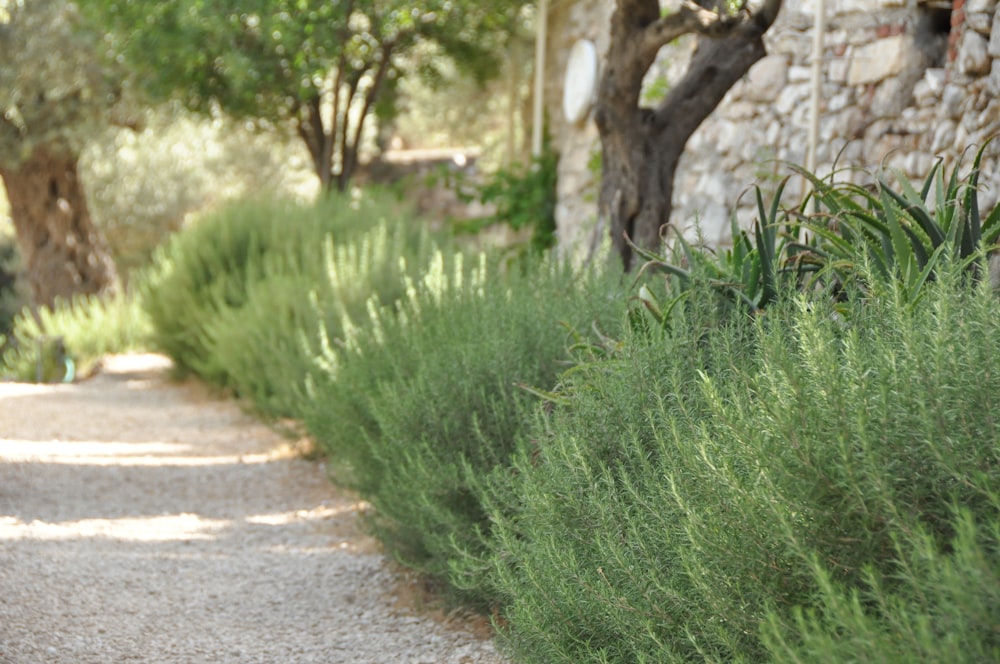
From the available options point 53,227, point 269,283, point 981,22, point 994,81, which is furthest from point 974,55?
point 53,227

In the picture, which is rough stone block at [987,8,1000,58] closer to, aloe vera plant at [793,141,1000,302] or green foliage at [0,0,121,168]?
aloe vera plant at [793,141,1000,302]

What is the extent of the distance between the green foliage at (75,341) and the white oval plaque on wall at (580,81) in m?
3.87

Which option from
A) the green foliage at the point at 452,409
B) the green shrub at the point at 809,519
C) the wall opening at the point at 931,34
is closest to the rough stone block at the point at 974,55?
the wall opening at the point at 931,34

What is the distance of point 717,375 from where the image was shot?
83.7 inches

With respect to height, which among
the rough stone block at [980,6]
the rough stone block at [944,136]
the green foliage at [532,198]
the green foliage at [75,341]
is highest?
the rough stone block at [980,6]

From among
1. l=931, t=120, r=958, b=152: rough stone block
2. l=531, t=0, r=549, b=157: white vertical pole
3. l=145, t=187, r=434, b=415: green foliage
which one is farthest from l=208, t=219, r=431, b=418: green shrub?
l=531, t=0, r=549, b=157: white vertical pole

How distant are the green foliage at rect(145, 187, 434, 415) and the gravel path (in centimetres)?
52

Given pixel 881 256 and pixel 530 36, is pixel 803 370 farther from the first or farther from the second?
pixel 530 36

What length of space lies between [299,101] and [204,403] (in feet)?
14.3

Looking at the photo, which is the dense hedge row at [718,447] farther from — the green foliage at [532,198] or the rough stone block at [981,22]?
the green foliage at [532,198]

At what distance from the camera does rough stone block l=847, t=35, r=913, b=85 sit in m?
5.21

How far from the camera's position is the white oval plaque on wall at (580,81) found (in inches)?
332

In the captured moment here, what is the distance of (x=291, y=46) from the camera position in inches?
352

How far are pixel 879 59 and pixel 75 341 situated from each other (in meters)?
6.57
